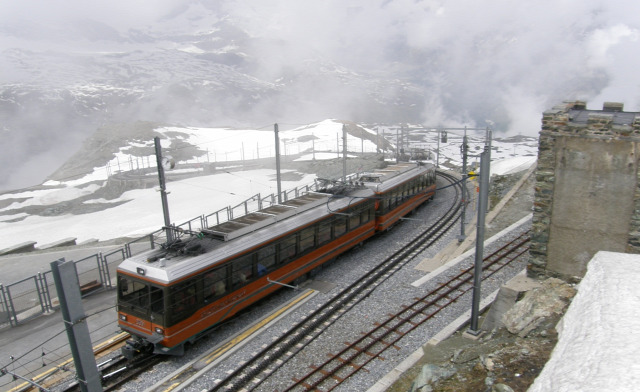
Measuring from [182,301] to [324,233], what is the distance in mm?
6578

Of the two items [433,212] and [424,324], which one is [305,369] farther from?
[433,212]

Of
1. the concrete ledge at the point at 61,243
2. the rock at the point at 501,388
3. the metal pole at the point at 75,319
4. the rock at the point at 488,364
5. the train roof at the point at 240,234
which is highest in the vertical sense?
the metal pole at the point at 75,319

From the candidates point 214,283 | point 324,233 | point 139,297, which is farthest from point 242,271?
point 324,233

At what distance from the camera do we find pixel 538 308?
28.0 ft

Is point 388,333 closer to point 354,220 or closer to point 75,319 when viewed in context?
point 354,220

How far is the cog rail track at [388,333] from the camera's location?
9.76m

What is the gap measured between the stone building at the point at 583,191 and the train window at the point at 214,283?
8782 mm

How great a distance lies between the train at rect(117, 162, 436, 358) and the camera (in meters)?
10.4

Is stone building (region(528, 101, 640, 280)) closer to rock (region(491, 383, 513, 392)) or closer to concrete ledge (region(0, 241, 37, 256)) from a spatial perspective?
rock (region(491, 383, 513, 392))

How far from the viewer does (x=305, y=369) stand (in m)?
10.2

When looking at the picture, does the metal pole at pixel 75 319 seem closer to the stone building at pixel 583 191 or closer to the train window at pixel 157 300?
the train window at pixel 157 300

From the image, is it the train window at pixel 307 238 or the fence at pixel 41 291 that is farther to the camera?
the train window at pixel 307 238

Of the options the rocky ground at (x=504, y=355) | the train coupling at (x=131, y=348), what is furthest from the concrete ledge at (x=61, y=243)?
the rocky ground at (x=504, y=355)

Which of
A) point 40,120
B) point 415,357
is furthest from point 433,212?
point 40,120
